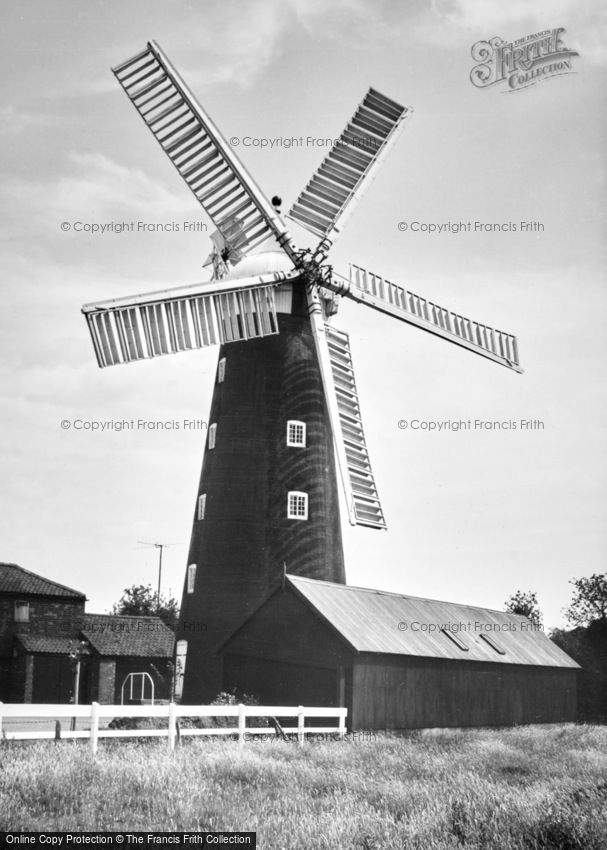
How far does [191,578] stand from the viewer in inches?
1128

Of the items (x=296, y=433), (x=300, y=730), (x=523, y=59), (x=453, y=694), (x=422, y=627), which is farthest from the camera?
(x=422, y=627)

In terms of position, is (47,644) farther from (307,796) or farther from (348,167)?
(307,796)

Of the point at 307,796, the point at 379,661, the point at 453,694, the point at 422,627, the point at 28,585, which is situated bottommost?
the point at 307,796

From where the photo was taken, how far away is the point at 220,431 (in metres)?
28.2

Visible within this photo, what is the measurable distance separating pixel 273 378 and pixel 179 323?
418 cm

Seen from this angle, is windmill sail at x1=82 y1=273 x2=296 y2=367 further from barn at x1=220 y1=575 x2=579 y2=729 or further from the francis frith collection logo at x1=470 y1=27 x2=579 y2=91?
the francis frith collection logo at x1=470 y1=27 x2=579 y2=91

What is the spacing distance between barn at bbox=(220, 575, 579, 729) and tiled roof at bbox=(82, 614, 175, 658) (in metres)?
15.9

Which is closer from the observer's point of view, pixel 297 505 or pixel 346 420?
pixel 346 420

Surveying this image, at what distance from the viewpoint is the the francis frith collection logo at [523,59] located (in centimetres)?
1730

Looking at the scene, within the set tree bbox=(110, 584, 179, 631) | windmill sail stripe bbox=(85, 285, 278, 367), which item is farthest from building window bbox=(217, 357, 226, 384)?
tree bbox=(110, 584, 179, 631)

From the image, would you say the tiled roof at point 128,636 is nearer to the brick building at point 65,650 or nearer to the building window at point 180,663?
the brick building at point 65,650

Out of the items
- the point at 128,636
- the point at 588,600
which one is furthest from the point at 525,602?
the point at 128,636

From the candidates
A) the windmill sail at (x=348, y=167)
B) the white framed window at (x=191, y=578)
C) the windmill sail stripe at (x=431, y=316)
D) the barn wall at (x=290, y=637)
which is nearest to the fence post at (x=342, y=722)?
the barn wall at (x=290, y=637)

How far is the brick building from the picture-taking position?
41.0 metres
